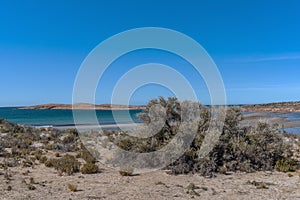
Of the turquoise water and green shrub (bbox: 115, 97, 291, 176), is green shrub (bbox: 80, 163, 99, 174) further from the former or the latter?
the turquoise water

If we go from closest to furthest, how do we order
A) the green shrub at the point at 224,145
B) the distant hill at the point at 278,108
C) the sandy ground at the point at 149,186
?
1. the sandy ground at the point at 149,186
2. the green shrub at the point at 224,145
3. the distant hill at the point at 278,108

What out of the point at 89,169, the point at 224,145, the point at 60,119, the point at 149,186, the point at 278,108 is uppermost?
the point at 278,108

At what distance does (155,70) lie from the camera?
1291cm

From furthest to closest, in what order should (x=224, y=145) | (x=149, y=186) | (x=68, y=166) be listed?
1. (x=224, y=145)
2. (x=68, y=166)
3. (x=149, y=186)

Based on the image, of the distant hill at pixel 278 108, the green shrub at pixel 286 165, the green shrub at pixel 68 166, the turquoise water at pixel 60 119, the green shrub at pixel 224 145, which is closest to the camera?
the green shrub at pixel 68 166

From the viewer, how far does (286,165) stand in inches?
409

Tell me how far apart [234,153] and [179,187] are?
337 cm

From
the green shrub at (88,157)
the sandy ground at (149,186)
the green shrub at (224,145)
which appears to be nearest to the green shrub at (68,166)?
the sandy ground at (149,186)

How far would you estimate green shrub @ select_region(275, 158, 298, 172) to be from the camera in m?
10.2

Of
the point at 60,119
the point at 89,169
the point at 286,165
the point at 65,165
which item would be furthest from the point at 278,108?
the point at 65,165

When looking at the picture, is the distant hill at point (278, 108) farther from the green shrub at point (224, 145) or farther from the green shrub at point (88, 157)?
the green shrub at point (88, 157)

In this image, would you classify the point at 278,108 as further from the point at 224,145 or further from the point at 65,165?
the point at 65,165

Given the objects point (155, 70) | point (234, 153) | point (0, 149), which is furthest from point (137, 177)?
point (0, 149)

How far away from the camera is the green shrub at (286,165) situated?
10.2 meters
